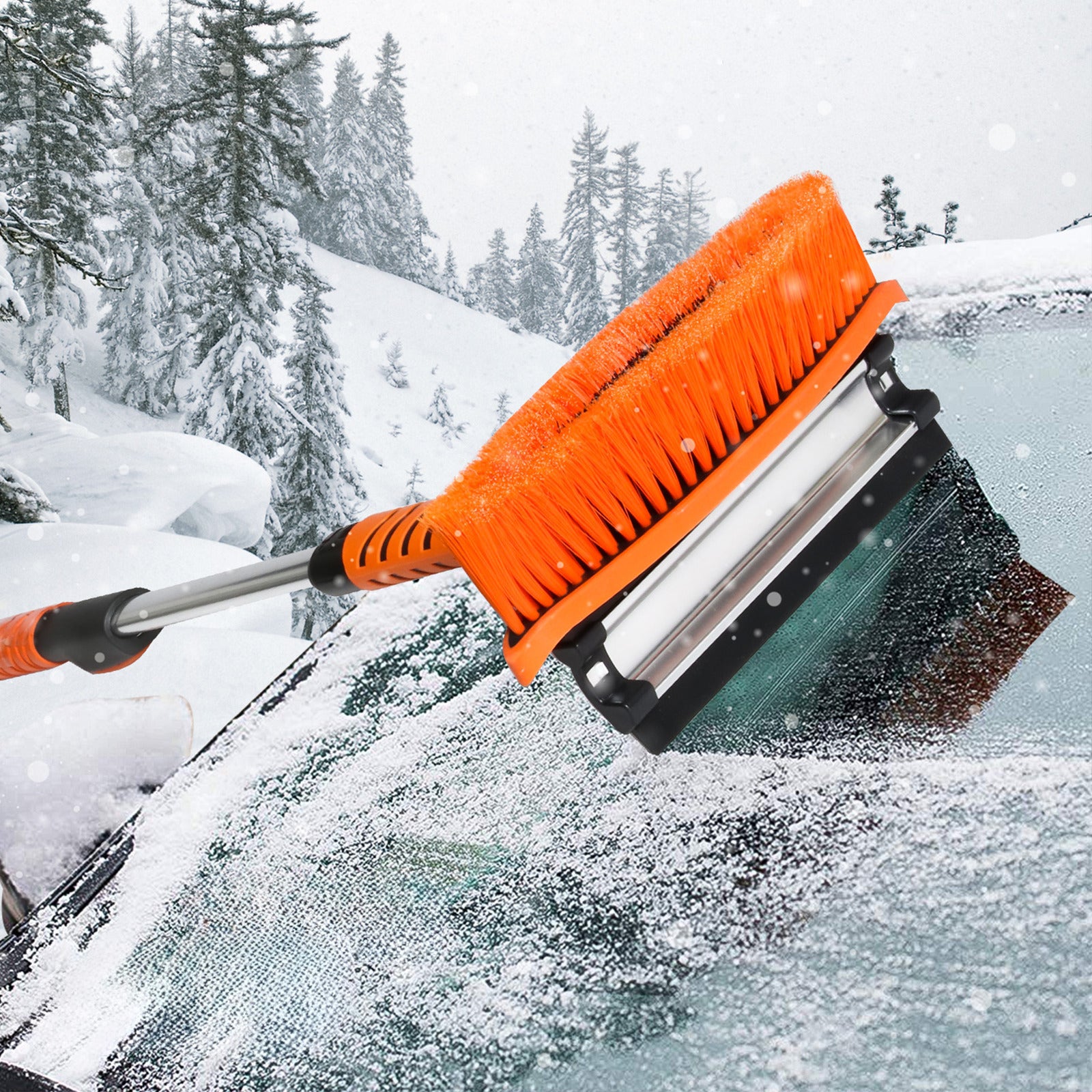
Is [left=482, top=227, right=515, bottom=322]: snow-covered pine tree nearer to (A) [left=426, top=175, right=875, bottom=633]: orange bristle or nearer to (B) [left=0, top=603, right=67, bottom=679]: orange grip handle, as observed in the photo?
(B) [left=0, top=603, right=67, bottom=679]: orange grip handle

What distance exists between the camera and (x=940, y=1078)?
2.15 ft

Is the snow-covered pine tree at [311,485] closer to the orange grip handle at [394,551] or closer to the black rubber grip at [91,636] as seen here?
the black rubber grip at [91,636]

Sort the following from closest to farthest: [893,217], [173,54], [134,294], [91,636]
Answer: [91,636]
[893,217]
[134,294]
[173,54]

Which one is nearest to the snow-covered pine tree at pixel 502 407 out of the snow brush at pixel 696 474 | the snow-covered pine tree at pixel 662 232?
the snow-covered pine tree at pixel 662 232

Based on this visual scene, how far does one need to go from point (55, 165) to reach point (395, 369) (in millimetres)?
20159

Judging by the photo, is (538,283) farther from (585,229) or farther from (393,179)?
(393,179)

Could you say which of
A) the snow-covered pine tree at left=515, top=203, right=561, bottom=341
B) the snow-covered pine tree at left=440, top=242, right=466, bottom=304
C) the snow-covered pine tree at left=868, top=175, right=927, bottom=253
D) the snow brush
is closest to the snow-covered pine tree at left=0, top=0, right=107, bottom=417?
the snow-covered pine tree at left=868, top=175, right=927, bottom=253

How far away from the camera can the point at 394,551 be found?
3.97 feet

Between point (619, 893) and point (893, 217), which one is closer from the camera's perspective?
point (619, 893)

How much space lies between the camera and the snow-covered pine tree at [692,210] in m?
39.7

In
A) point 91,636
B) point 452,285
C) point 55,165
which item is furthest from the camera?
point 452,285

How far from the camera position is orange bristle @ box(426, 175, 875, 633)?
38.6 inches

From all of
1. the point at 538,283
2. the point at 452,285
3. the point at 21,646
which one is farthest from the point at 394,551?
the point at 452,285

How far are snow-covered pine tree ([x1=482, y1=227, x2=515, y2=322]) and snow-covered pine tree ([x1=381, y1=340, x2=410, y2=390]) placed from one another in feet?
22.3
